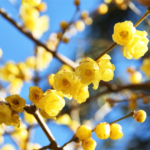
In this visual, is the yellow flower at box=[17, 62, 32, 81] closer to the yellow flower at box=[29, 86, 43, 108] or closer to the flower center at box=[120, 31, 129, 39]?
the yellow flower at box=[29, 86, 43, 108]

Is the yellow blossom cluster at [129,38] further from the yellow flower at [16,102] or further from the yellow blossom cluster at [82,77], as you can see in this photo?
the yellow flower at [16,102]

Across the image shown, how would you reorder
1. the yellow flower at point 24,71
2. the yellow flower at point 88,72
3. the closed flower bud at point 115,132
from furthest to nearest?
the yellow flower at point 24,71 → the closed flower bud at point 115,132 → the yellow flower at point 88,72

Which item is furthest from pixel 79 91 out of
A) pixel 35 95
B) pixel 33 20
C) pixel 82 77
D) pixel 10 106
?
pixel 33 20

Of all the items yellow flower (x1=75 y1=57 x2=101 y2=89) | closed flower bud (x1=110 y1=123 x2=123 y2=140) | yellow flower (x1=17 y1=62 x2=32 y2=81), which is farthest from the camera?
yellow flower (x1=17 y1=62 x2=32 y2=81)

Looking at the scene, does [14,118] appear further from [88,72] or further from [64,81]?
[88,72]

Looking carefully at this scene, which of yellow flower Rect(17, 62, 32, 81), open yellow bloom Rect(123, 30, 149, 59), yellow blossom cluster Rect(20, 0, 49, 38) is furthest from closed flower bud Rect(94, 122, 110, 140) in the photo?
yellow blossom cluster Rect(20, 0, 49, 38)

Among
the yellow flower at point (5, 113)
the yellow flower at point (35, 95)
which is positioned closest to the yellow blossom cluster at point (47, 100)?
the yellow flower at point (35, 95)
